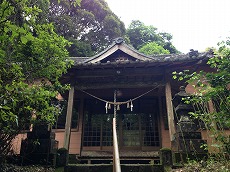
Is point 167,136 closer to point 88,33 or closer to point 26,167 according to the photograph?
point 26,167

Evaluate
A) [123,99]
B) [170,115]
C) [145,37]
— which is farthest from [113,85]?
[145,37]

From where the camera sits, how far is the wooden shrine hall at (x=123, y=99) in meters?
8.33

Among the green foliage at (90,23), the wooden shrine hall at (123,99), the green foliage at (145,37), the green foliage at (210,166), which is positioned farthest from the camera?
the green foliage at (145,37)

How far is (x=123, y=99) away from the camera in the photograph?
1091 cm

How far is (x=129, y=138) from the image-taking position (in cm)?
1024

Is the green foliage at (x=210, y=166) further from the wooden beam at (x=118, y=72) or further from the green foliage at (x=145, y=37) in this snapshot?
the green foliage at (x=145, y=37)

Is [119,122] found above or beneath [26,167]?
above

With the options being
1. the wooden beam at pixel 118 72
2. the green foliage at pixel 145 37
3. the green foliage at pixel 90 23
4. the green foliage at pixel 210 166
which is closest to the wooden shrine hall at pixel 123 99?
the wooden beam at pixel 118 72

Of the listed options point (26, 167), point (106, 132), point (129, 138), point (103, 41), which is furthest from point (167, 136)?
point (103, 41)

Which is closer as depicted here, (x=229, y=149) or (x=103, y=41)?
(x=229, y=149)

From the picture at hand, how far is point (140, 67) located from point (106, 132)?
3846 mm

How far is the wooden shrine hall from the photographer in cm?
833

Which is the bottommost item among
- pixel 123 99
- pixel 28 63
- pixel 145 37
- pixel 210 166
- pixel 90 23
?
pixel 210 166

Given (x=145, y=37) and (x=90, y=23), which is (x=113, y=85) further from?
(x=145, y=37)
